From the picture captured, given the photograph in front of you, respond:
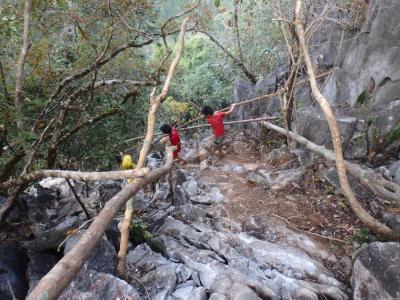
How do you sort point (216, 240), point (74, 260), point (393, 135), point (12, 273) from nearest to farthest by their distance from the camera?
1. point (74, 260)
2. point (12, 273)
3. point (216, 240)
4. point (393, 135)

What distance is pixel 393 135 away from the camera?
686 cm

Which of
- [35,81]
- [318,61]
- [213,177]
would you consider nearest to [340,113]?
[318,61]

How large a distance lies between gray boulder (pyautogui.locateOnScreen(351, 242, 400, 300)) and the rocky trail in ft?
0.07

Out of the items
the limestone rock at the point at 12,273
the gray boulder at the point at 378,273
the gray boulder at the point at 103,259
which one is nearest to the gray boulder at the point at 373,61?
the gray boulder at the point at 378,273

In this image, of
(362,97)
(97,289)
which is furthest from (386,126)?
(97,289)

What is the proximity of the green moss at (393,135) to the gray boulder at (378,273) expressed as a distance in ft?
10.8

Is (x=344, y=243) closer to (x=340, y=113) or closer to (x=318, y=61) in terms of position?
(x=340, y=113)

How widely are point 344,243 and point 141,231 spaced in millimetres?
3127

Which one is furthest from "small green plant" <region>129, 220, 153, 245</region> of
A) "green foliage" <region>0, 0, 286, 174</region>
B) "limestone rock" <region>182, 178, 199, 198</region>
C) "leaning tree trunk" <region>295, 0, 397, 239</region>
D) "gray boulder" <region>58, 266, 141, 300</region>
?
"leaning tree trunk" <region>295, 0, 397, 239</region>

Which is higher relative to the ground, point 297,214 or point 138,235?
point 138,235

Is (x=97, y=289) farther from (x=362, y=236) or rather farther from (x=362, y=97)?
(x=362, y=97)

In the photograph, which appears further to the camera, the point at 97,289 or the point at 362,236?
the point at 362,236

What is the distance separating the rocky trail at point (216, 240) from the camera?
416 centimetres

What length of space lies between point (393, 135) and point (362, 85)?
6.19 feet
